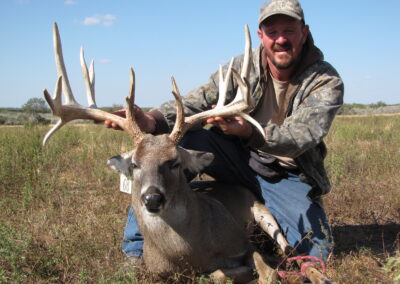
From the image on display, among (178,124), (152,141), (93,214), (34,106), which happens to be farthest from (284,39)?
(34,106)

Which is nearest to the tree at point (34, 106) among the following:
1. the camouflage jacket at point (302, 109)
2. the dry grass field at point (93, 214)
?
the dry grass field at point (93, 214)

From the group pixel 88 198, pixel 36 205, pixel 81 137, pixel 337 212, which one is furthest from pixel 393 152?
pixel 81 137

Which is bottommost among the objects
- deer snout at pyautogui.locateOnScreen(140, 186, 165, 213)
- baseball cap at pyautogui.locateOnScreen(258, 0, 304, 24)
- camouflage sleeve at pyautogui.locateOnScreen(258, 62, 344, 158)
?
deer snout at pyautogui.locateOnScreen(140, 186, 165, 213)

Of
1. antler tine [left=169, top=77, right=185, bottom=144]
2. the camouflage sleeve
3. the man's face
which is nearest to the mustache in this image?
the man's face

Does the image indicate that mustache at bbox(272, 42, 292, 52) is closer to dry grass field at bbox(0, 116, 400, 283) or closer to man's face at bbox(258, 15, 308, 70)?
man's face at bbox(258, 15, 308, 70)

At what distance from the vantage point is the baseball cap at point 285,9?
4387 millimetres

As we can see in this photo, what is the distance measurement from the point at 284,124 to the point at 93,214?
2356 mm

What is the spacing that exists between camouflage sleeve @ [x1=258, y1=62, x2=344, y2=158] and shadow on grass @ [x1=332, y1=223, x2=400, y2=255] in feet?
3.93

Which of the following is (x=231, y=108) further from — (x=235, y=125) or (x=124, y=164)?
(x=124, y=164)

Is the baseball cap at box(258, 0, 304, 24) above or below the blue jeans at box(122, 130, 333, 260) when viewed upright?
above

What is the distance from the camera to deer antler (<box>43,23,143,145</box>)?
360 cm

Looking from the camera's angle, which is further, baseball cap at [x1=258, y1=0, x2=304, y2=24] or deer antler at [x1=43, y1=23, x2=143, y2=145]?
baseball cap at [x1=258, y1=0, x2=304, y2=24]

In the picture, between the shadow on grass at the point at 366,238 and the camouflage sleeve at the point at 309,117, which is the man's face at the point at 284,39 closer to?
the camouflage sleeve at the point at 309,117

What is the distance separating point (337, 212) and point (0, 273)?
3809 millimetres
